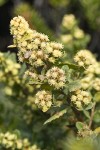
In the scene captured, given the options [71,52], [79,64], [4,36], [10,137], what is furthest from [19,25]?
[4,36]

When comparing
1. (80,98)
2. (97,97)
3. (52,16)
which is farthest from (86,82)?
(52,16)

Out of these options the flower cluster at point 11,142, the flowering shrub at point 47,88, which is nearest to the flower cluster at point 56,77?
the flowering shrub at point 47,88

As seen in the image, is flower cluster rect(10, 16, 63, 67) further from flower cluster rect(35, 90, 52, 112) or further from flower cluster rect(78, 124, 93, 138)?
flower cluster rect(78, 124, 93, 138)

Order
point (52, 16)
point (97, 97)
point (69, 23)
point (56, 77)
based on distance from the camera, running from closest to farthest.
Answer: point (56, 77)
point (97, 97)
point (69, 23)
point (52, 16)

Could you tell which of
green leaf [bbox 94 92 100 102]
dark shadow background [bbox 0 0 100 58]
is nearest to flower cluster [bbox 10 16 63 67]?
green leaf [bbox 94 92 100 102]

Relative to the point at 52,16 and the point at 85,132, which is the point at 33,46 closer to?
the point at 85,132

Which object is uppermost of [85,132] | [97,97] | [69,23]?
[69,23]

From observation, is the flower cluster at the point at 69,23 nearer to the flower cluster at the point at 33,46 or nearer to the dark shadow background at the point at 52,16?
the dark shadow background at the point at 52,16

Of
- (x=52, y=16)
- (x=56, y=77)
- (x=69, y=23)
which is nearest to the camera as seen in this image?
(x=56, y=77)
